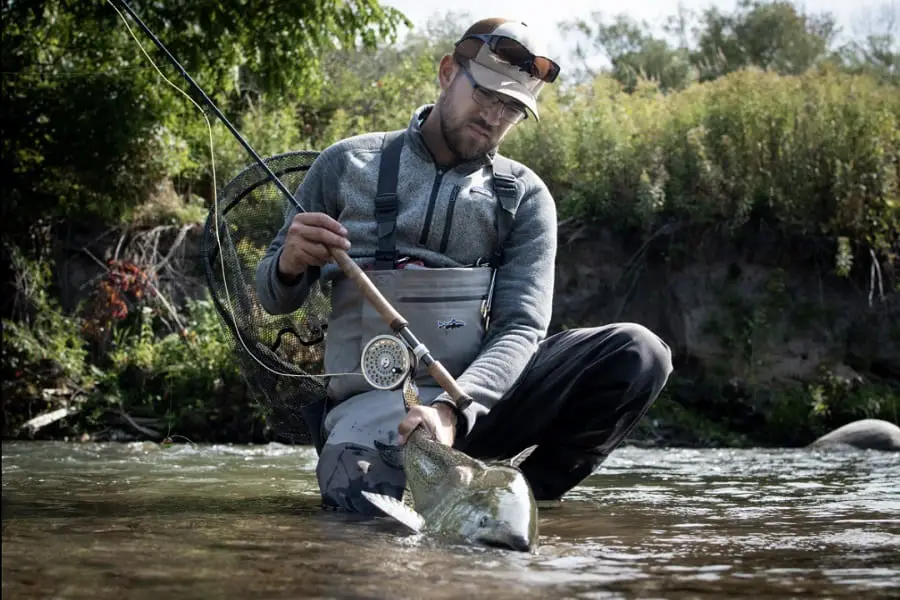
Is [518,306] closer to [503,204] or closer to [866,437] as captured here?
[503,204]

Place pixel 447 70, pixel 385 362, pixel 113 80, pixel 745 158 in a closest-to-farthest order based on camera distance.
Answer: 1. pixel 385 362
2. pixel 447 70
3. pixel 745 158
4. pixel 113 80

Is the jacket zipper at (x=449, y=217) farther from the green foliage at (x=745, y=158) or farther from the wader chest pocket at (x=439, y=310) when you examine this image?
the green foliage at (x=745, y=158)

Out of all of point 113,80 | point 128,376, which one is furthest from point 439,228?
point 113,80

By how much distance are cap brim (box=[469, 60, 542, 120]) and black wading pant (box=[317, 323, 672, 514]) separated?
88 cm

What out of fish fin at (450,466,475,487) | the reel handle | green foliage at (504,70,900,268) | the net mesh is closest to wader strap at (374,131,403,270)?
the reel handle

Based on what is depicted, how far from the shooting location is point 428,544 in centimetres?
306

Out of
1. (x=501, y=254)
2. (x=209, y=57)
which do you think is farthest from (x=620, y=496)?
(x=209, y=57)

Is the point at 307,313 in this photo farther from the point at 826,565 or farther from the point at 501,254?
the point at 826,565

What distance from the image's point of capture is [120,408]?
30.1ft

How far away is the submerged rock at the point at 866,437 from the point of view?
7598 mm

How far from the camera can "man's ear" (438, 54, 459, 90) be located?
14.0 ft

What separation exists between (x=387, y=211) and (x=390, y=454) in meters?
0.85

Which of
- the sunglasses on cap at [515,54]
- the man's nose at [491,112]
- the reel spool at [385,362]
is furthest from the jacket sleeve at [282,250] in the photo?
the sunglasses on cap at [515,54]

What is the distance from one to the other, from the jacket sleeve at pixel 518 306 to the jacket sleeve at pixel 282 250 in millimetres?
652
